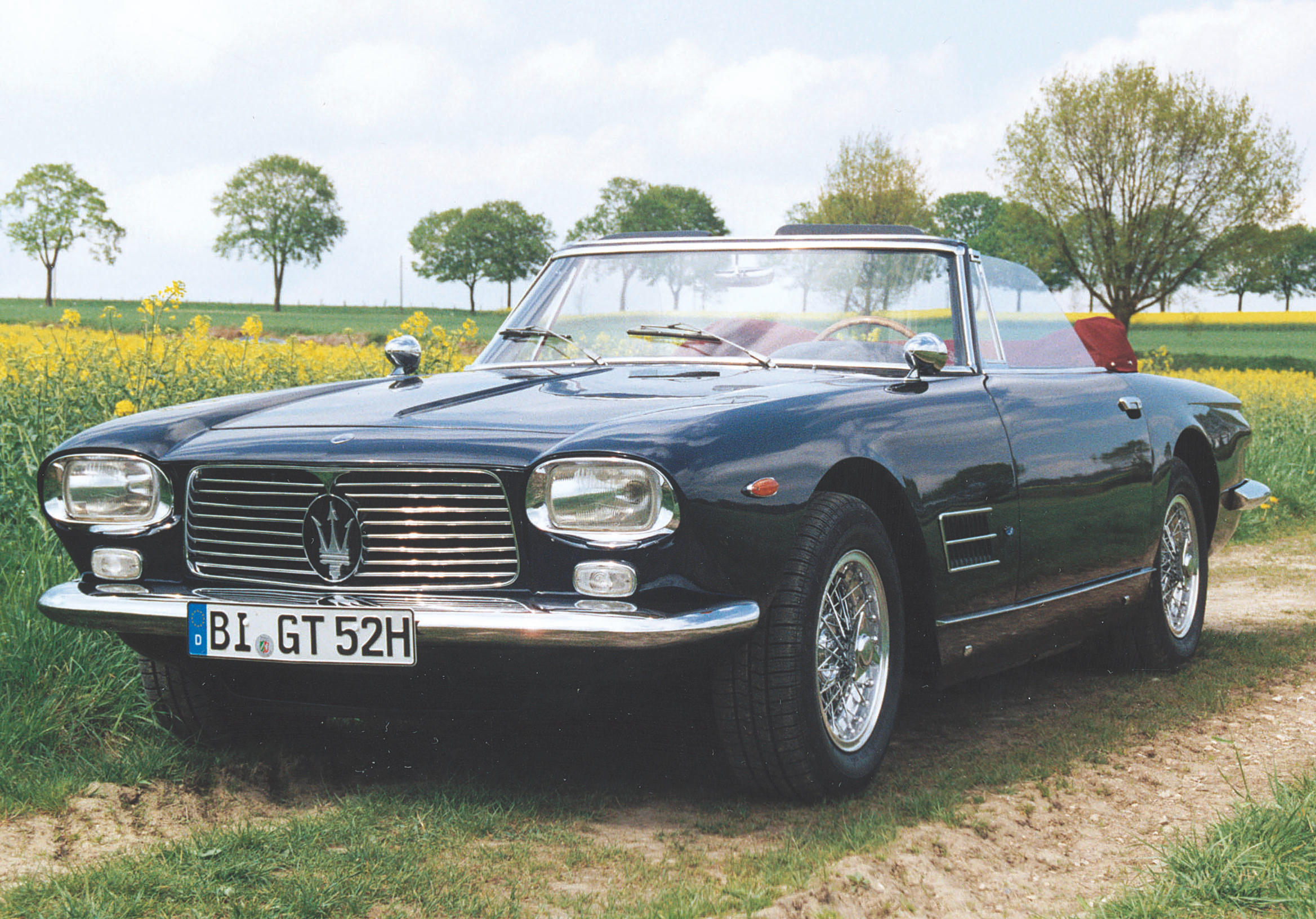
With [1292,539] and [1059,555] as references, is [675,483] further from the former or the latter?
[1292,539]

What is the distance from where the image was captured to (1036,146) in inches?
1587

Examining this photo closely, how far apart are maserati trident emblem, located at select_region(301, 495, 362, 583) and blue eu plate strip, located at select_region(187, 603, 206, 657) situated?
30 centimetres

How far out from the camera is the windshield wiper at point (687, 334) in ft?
14.1

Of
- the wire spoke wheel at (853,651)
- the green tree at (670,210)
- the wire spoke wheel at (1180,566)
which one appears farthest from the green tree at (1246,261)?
the green tree at (670,210)

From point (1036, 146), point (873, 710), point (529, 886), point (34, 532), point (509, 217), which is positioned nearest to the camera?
point (529, 886)

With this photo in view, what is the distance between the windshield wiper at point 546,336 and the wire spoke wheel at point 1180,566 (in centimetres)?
244

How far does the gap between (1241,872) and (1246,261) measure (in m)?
40.3

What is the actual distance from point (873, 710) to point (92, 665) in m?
2.41

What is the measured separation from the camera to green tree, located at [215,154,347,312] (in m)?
84.2

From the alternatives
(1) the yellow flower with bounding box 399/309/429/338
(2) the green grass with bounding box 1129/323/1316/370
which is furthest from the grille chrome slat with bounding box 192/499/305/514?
(2) the green grass with bounding box 1129/323/1316/370

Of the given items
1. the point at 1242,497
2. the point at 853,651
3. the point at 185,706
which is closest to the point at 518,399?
the point at 853,651

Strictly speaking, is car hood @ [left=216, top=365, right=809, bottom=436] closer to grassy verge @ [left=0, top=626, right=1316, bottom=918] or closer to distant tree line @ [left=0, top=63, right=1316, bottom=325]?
grassy verge @ [left=0, top=626, right=1316, bottom=918]

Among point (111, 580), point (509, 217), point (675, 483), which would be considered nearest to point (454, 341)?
point (111, 580)

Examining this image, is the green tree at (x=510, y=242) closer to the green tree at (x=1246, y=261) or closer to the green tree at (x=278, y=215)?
the green tree at (x=278, y=215)
